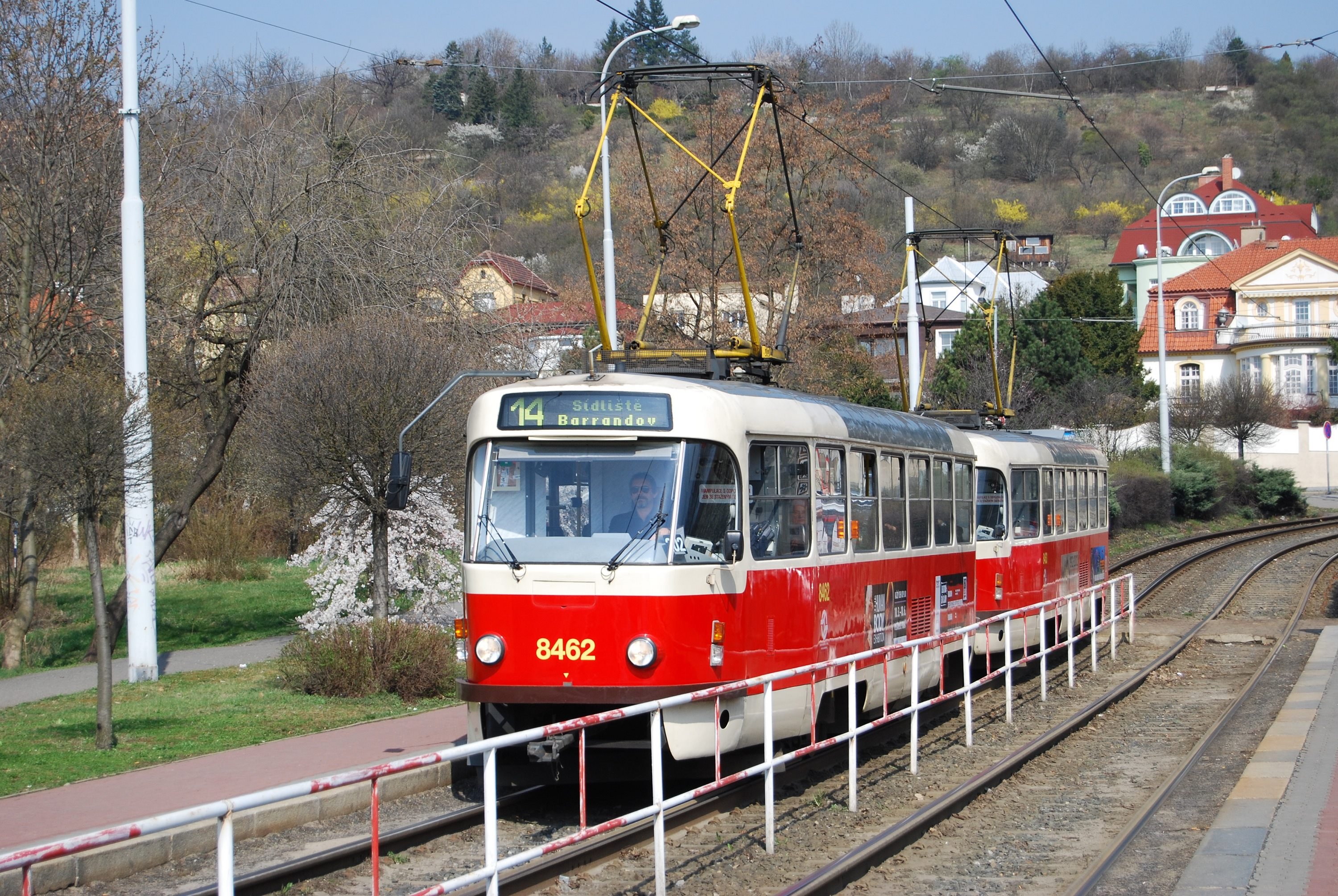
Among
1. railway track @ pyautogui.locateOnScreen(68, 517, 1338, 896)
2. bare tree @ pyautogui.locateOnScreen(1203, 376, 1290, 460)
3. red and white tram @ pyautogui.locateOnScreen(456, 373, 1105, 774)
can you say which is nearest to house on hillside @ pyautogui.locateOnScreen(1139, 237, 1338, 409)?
bare tree @ pyautogui.locateOnScreen(1203, 376, 1290, 460)

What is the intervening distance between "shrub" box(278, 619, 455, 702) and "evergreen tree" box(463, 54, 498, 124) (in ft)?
337

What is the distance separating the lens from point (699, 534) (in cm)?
957

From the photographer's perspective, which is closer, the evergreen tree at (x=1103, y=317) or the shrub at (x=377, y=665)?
the shrub at (x=377, y=665)

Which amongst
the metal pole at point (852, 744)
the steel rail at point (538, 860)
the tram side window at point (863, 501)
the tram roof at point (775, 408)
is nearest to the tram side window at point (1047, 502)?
the tram roof at point (775, 408)

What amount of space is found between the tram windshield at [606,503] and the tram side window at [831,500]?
1.48m

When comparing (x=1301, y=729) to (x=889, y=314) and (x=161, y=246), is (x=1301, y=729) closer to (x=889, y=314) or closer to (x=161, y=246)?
(x=161, y=246)

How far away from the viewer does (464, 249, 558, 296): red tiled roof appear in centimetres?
2558

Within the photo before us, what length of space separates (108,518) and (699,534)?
36.4ft

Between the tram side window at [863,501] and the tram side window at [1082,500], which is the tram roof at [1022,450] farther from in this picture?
the tram side window at [863,501]

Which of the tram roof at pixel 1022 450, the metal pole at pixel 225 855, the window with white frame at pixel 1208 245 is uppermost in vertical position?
the window with white frame at pixel 1208 245

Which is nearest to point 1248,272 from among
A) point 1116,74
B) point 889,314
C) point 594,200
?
point 889,314

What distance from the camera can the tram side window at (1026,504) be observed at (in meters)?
18.0

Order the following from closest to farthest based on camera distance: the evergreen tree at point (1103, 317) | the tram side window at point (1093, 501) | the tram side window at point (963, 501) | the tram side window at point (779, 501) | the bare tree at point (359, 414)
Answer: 1. the tram side window at point (779, 501)
2. the tram side window at point (963, 501)
3. the bare tree at point (359, 414)
4. the tram side window at point (1093, 501)
5. the evergreen tree at point (1103, 317)

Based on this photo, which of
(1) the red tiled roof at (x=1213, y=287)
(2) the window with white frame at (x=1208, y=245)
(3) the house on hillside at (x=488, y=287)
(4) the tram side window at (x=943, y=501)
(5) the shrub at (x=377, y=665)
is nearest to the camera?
(4) the tram side window at (x=943, y=501)
